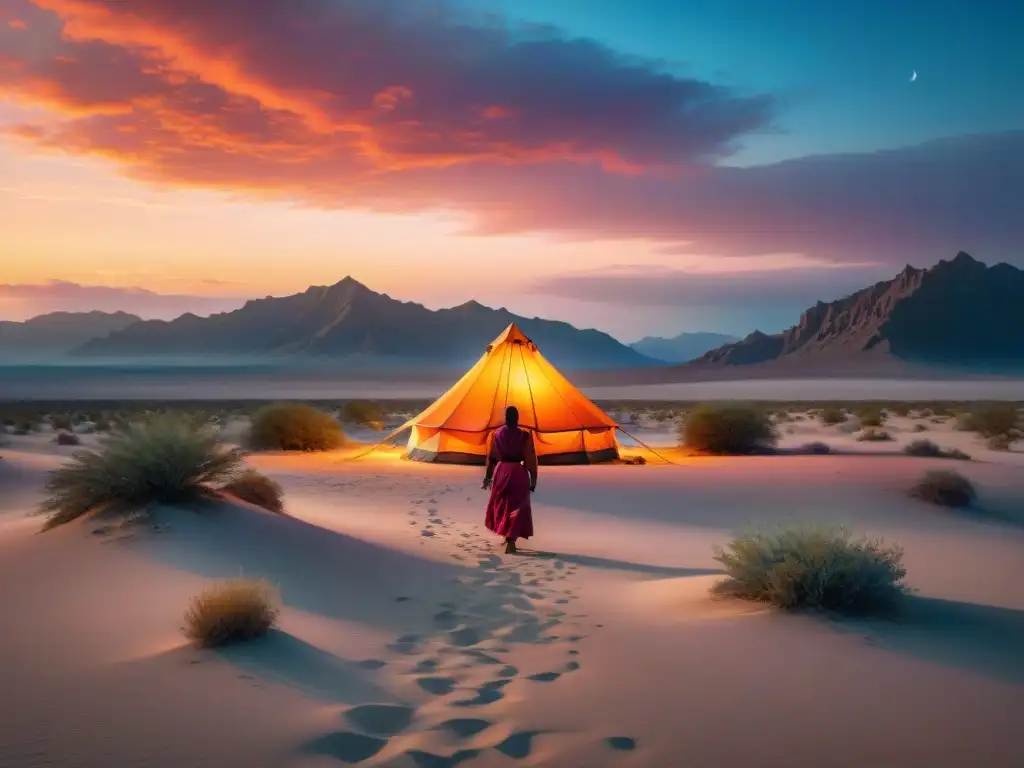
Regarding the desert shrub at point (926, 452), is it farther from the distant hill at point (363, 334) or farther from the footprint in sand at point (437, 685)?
the distant hill at point (363, 334)

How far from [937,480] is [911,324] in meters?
108

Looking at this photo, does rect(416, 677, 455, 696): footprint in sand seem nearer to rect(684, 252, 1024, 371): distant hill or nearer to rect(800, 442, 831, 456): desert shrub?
rect(800, 442, 831, 456): desert shrub

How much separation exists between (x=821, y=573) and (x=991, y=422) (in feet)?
77.7

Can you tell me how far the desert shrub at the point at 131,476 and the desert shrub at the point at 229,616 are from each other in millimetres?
3318

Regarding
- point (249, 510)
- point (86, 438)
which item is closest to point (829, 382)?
point (86, 438)

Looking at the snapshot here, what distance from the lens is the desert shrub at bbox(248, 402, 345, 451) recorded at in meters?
22.1

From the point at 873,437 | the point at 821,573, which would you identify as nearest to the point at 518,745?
the point at 821,573

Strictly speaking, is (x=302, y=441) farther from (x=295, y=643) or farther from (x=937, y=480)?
(x=295, y=643)

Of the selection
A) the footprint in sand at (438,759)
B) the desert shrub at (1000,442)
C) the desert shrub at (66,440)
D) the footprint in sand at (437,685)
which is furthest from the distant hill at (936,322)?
the footprint in sand at (438,759)

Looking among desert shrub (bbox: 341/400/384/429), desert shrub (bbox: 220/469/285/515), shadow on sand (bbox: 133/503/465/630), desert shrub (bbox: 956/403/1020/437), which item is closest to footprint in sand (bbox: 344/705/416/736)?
shadow on sand (bbox: 133/503/465/630)

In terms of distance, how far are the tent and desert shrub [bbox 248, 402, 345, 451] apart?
12.7 feet

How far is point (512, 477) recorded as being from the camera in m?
9.99

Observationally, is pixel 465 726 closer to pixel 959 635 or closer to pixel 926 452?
pixel 959 635

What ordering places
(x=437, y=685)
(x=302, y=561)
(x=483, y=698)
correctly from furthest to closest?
(x=302, y=561) < (x=437, y=685) < (x=483, y=698)
